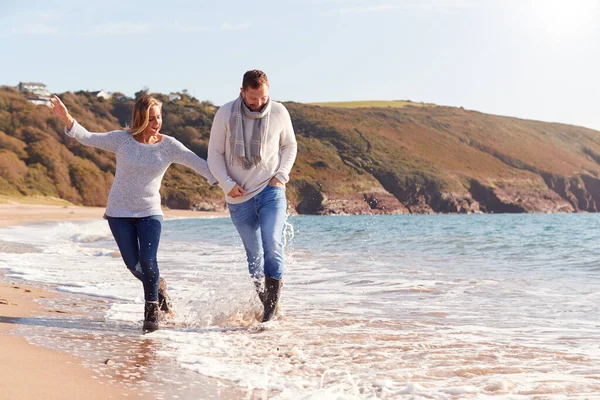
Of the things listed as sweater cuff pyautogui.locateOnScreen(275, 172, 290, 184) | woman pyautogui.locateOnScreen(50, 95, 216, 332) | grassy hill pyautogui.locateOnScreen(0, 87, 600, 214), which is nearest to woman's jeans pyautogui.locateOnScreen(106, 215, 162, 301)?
woman pyautogui.locateOnScreen(50, 95, 216, 332)

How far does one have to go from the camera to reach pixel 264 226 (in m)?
5.38

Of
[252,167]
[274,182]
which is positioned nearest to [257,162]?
[252,167]

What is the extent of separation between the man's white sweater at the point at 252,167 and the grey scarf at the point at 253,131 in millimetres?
35

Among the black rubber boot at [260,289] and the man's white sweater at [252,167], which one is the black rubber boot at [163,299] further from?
the man's white sweater at [252,167]

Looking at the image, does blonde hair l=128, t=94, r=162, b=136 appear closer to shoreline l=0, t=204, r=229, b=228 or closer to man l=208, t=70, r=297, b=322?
man l=208, t=70, r=297, b=322

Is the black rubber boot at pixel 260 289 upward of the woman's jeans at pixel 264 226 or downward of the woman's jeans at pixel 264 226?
downward

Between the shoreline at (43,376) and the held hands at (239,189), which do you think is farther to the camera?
the held hands at (239,189)

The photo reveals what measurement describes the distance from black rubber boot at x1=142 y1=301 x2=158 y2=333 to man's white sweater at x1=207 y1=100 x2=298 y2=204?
0.99 meters

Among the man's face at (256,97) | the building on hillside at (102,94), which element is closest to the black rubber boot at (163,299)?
the man's face at (256,97)

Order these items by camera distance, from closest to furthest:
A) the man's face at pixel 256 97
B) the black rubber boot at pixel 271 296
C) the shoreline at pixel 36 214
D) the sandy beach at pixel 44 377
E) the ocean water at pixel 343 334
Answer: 1. the sandy beach at pixel 44 377
2. the ocean water at pixel 343 334
3. the man's face at pixel 256 97
4. the black rubber boot at pixel 271 296
5. the shoreline at pixel 36 214

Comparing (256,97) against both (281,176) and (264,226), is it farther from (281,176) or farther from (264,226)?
(264,226)

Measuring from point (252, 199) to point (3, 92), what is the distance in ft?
283

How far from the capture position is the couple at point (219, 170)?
5.14 meters

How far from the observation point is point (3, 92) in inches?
3282
